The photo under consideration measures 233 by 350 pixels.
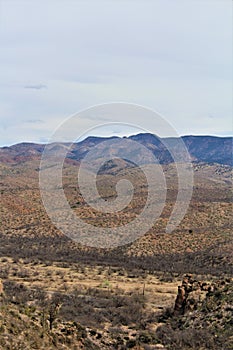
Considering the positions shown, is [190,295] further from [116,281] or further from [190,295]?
[116,281]

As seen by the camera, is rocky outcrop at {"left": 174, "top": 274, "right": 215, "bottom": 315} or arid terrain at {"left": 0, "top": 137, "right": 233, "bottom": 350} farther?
rocky outcrop at {"left": 174, "top": 274, "right": 215, "bottom": 315}

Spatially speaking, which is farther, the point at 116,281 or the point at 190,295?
the point at 116,281

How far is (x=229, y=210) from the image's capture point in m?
62.3

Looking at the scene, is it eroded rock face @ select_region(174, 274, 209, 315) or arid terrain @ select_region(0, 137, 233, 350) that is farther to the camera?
eroded rock face @ select_region(174, 274, 209, 315)

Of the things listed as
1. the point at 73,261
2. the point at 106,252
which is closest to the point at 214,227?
the point at 106,252

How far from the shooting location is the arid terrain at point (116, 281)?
19500 millimetres

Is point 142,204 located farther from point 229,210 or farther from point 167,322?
point 167,322

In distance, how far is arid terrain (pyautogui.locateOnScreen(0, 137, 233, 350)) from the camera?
19.5 m

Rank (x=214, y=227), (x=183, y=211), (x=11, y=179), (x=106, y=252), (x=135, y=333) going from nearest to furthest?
1. (x=135, y=333)
2. (x=106, y=252)
3. (x=214, y=227)
4. (x=183, y=211)
5. (x=11, y=179)

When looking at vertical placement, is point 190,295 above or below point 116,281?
above

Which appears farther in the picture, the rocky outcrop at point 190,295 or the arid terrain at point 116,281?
the rocky outcrop at point 190,295

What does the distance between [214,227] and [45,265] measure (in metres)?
21.2

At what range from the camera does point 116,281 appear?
36.7 metres

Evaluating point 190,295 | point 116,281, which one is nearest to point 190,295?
point 190,295
